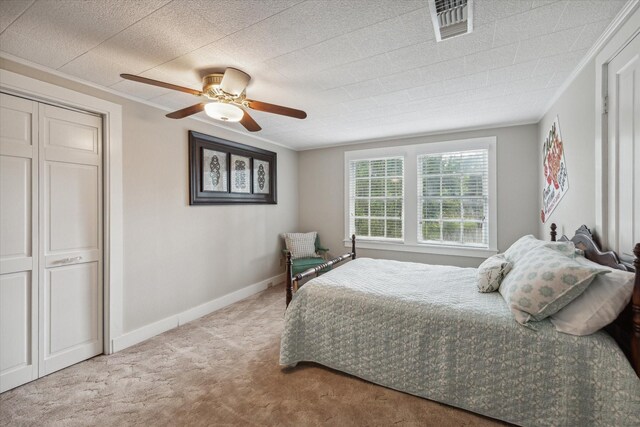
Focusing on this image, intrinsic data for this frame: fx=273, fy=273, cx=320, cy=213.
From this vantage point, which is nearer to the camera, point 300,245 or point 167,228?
point 167,228

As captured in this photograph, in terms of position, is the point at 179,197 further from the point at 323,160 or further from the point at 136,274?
the point at 323,160

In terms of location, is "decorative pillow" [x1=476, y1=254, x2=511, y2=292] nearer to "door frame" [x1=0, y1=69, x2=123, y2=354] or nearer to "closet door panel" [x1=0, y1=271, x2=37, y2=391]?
"door frame" [x1=0, y1=69, x2=123, y2=354]

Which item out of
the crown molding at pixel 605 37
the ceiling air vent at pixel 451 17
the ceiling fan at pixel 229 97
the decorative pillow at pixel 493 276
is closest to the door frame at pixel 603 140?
the crown molding at pixel 605 37

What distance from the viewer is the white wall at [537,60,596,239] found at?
2.04 m

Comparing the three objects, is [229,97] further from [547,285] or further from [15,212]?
[547,285]

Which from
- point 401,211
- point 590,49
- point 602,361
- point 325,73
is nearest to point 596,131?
point 590,49

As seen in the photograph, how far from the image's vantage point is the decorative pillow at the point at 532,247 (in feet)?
6.32

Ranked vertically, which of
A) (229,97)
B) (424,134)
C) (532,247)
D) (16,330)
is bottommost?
(16,330)

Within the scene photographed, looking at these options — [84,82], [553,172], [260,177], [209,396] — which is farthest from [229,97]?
[553,172]

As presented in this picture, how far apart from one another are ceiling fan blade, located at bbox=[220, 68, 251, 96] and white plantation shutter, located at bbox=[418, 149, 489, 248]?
116 inches

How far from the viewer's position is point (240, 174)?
3.96 metres

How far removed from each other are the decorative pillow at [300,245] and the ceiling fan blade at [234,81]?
9.01ft

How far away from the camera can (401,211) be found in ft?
14.4

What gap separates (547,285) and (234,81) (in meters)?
2.51
